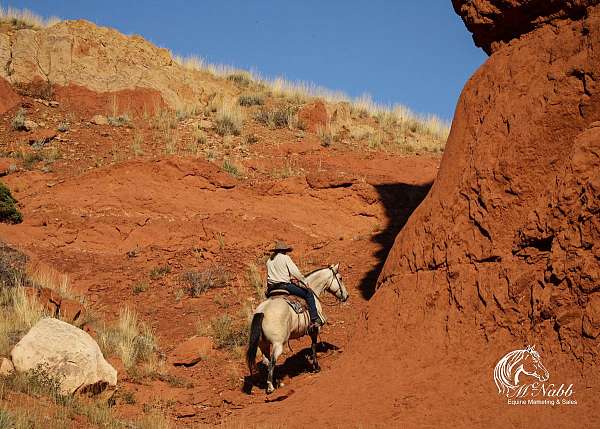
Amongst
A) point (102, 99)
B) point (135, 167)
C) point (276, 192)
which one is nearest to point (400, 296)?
point (276, 192)

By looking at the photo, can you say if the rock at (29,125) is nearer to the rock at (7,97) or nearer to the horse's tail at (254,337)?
the rock at (7,97)

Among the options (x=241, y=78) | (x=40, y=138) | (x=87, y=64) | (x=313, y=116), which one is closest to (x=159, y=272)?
(x=40, y=138)

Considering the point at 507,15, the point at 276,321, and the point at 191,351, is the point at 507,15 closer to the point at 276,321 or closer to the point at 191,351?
the point at 276,321

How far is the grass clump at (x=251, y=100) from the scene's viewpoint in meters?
25.5

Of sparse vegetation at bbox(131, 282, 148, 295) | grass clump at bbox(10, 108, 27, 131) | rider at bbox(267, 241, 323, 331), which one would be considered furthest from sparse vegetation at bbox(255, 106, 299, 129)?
rider at bbox(267, 241, 323, 331)

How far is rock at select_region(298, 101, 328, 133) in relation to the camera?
2334 cm

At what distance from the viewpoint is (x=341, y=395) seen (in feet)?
31.1

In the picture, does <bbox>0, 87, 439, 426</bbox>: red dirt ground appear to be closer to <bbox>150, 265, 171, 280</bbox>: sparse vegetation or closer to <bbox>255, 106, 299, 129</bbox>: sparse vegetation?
<bbox>150, 265, 171, 280</bbox>: sparse vegetation

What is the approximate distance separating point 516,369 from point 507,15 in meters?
5.64

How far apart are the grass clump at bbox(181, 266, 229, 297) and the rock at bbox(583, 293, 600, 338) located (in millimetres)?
10101

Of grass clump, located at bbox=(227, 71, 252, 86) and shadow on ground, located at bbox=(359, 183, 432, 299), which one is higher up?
grass clump, located at bbox=(227, 71, 252, 86)

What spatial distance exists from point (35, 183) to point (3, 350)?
32.9 ft

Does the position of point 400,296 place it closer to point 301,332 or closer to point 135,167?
point 301,332

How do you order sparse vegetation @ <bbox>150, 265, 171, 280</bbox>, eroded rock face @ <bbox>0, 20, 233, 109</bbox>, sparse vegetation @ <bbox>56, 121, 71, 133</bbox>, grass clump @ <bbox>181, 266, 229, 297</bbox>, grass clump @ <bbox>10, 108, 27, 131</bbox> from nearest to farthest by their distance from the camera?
grass clump @ <bbox>181, 266, 229, 297</bbox>
sparse vegetation @ <bbox>150, 265, 171, 280</bbox>
grass clump @ <bbox>10, 108, 27, 131</bbox>
sparse vegetation @ <bbox>56, 121, 71, 133</bbox>
eroded rock face @ <bbox>0, 20, 233, 109</bbox>
